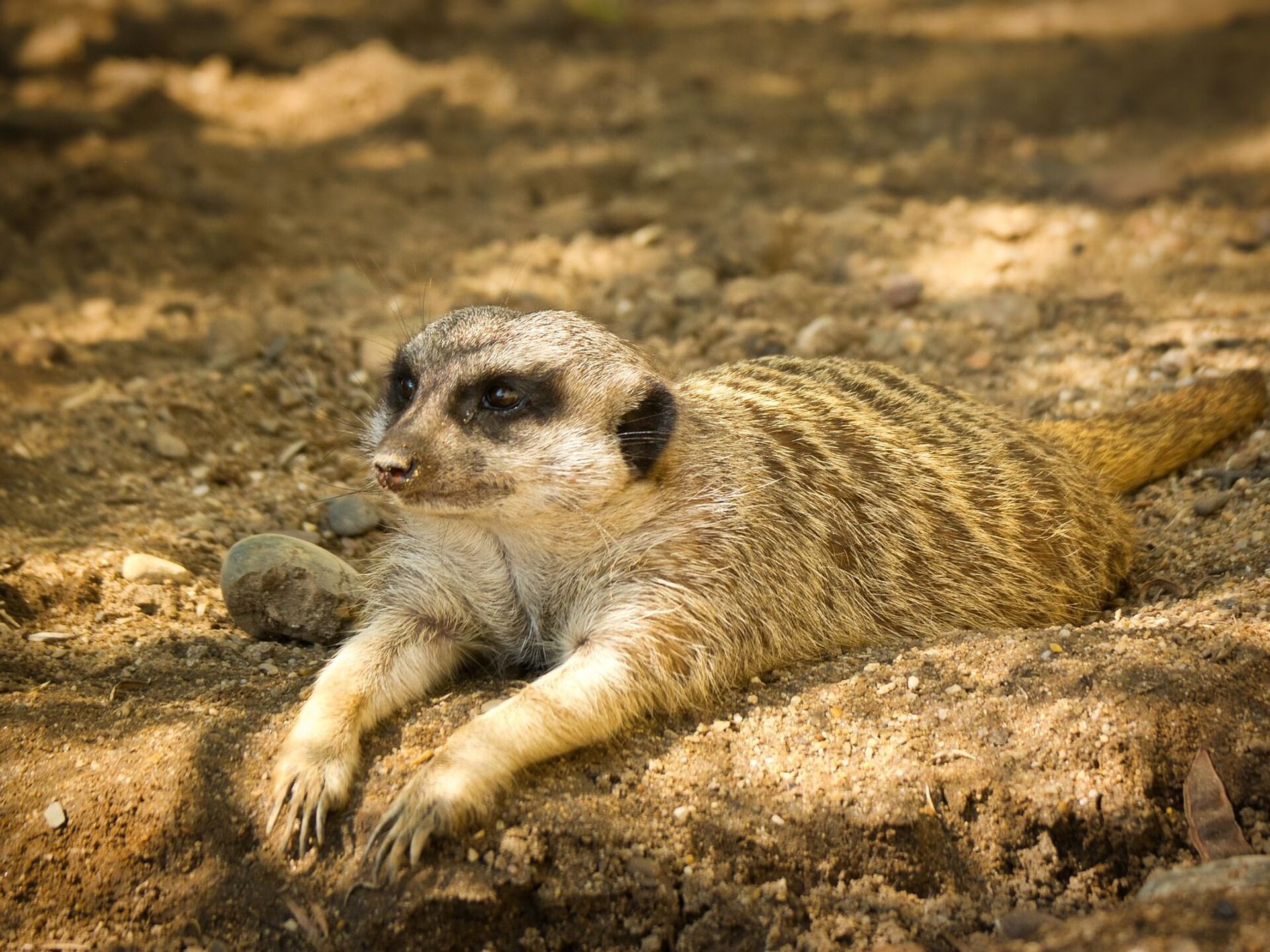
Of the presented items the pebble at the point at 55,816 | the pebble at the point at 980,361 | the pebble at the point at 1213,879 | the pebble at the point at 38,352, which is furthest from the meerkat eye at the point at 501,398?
the pebble at the point at 38,352

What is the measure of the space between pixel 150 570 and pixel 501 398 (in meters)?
1.27

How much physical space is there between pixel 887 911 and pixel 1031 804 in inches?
15.2

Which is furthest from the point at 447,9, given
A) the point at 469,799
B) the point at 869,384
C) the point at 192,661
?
the point at 469,799

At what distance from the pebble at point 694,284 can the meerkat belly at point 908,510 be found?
1.64m

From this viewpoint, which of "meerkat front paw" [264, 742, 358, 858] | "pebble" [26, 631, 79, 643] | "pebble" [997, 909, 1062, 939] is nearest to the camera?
"pebble" [997, 909, 1062, 939]

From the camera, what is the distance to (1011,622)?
10.4ft

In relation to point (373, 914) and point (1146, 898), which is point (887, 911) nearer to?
point (1146, 898)

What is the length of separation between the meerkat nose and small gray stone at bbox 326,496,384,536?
1.42 metres

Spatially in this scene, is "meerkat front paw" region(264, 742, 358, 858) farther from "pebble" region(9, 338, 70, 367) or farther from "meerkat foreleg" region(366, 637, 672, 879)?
"pebble" region(9, 338, 70, 367)

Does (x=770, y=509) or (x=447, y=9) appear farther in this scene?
(x=447, y=9)

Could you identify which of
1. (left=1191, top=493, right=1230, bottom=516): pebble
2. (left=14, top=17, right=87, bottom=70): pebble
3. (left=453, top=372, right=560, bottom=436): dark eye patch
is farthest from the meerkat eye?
(left=14, top=17, right=87, bottom=70): pebble

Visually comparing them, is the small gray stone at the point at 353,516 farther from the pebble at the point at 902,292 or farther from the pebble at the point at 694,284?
the pebble at the point at 902,292

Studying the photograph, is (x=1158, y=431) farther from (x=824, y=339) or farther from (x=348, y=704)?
(x=348, y=704)

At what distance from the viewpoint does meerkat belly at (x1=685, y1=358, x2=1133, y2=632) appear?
2.99 meters
